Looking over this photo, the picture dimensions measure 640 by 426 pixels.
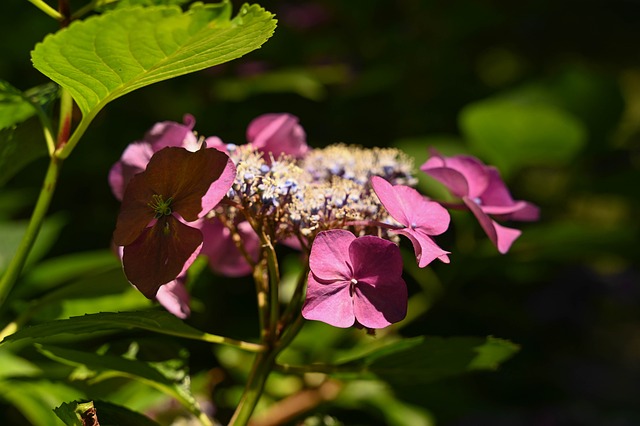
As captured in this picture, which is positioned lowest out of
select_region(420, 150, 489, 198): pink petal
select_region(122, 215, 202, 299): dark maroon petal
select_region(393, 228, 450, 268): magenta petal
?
select_region(420, 150, 489, 198): pink petal

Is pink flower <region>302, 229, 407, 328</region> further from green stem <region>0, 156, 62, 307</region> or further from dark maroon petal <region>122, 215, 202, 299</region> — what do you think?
green stem <region>0, 156, 62, 307</region>

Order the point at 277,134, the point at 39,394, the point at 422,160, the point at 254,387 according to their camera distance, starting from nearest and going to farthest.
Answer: the point at 254,387, the point at 277,134, the point at 39,394, the point at 422,160

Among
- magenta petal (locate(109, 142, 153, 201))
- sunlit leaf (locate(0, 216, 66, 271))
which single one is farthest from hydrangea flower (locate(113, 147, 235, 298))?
sunlit leaf (locate(0, 216, 66, 271))

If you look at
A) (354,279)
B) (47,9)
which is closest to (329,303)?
(354,279)

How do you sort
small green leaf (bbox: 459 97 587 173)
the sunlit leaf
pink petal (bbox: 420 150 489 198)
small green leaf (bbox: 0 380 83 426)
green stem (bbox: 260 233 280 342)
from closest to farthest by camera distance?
green stem (bbox: 260 233 280 342)
pink petal (bbox: 420 150 489 198)
small green leaf (bbox: 0 380 83 426)
the sunlit leaf
small green leaf (bbox: 459 97 587 173)

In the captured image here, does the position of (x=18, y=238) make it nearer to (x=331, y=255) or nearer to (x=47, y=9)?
(x=47, y=9)
